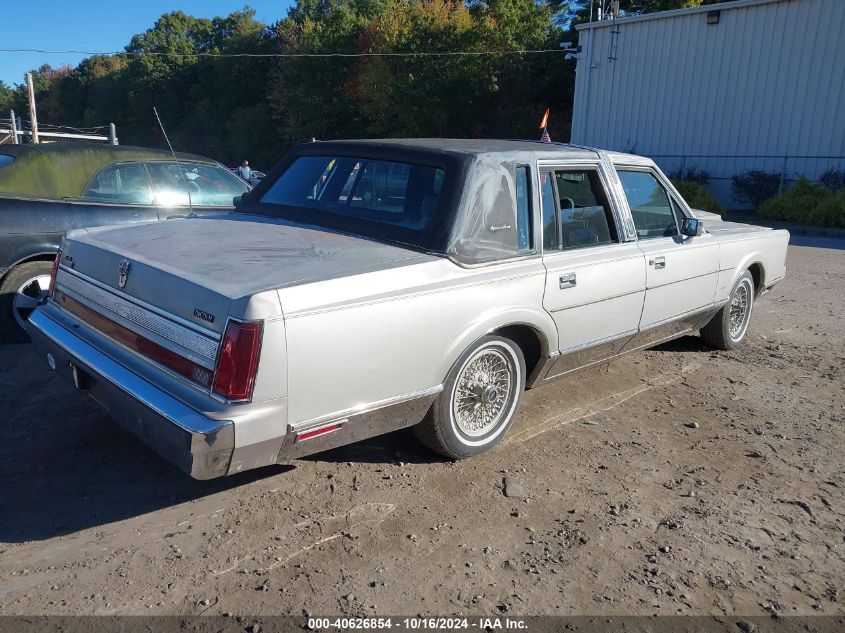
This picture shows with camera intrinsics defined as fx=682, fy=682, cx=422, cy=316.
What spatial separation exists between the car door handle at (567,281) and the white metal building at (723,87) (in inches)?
801

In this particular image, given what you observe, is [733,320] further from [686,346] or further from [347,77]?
[347,77]

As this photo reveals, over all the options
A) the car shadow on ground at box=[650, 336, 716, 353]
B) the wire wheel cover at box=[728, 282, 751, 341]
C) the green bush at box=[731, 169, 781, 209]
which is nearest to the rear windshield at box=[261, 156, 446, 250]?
the car shadow on ground at box=[650, 336, 716, 353]

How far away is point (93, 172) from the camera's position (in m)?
6.20

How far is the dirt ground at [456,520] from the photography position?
110 inches

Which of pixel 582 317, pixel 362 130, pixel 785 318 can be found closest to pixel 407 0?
pixel 362 130

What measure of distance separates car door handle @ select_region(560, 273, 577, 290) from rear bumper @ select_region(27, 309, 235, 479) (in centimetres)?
219

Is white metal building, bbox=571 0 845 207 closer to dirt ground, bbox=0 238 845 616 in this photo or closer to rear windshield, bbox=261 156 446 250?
dirt ground, bbox=0 238 845 616

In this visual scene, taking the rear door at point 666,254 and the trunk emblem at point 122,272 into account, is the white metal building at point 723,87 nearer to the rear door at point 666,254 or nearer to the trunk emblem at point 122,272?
the rear door at point 666,254

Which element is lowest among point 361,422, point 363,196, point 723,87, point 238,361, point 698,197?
point 698,197

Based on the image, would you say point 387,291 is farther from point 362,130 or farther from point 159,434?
point 362,130

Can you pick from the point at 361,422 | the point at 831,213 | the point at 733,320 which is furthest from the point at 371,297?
the point at 831,213

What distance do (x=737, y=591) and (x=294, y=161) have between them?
12.3ft

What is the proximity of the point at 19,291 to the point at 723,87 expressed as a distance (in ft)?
76.1

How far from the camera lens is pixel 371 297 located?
3.12 m
